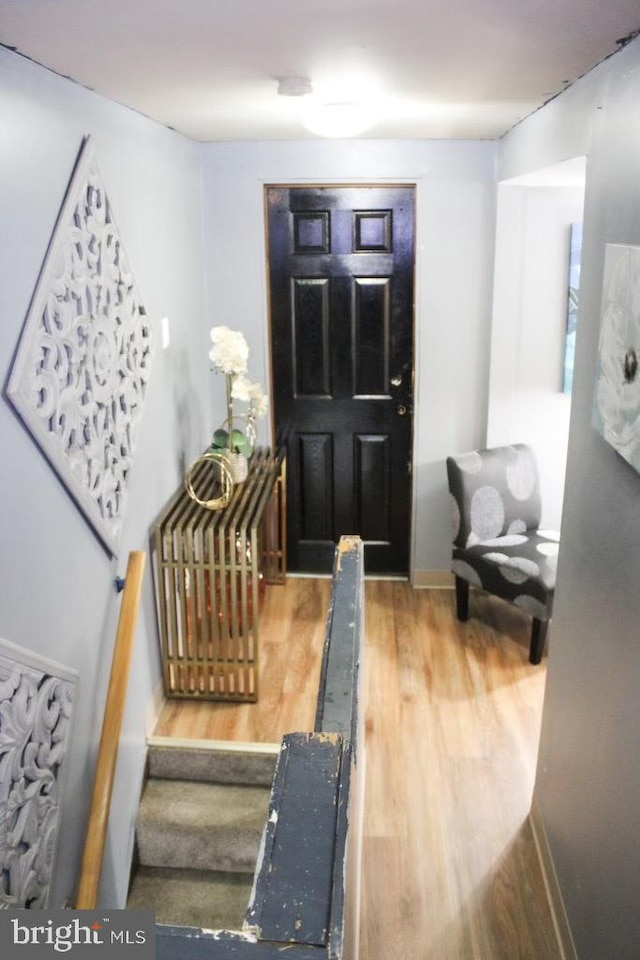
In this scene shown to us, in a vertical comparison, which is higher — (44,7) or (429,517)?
(44,7)

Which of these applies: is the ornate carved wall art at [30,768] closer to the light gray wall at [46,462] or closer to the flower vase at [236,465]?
the light gray wall at [46,462]

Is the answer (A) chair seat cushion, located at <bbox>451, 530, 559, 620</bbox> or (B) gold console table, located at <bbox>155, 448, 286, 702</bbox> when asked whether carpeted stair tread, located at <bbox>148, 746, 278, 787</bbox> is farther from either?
(A) chair seat cushion, located at <bbox>451, 530, 559, 620</bbox>

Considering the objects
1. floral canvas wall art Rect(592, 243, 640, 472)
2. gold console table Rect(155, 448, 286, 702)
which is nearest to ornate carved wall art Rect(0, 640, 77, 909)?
gold console table Rect(155, 448, 286, 702)

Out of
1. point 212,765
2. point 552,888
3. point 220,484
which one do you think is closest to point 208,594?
point 220,484

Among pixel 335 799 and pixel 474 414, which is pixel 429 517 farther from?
pixel 335 799

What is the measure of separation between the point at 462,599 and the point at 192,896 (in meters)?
1.91

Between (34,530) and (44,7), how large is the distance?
1.18m

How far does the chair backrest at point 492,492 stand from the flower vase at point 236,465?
1.07 meters

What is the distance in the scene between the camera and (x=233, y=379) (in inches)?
142

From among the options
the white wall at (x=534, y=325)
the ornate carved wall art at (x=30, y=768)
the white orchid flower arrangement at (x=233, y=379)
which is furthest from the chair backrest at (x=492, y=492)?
the ornate carved wall art at (x=30, y=768)

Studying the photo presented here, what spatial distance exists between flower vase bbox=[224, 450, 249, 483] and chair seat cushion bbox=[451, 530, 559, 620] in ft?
3.88

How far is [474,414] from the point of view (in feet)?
14.0

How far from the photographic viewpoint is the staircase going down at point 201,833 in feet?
9.25

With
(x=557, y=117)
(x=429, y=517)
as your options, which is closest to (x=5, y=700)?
(x=557, y=117)
